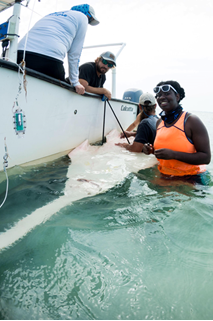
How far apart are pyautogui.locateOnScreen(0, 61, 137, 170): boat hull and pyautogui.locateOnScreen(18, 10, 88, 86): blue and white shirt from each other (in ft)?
1.13

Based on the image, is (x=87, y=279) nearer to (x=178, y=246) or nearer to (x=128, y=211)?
(x=178, y=246)

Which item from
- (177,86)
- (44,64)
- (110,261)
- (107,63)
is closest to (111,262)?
(110,261)

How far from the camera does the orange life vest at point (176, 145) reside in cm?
241

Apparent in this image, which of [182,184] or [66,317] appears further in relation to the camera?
[182,184]

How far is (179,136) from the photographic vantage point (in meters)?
2.43

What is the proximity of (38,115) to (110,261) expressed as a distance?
2.00m

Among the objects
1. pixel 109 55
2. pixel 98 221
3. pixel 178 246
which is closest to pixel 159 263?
pixel 178 246

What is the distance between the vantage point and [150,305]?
3.24 feet

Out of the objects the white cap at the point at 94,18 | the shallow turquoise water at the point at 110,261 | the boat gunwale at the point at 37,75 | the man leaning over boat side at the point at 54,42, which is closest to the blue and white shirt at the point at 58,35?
the man leaning over boat side at the point at 54,42

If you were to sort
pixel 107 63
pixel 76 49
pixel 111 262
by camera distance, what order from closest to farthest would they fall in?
1. pixel 111 262
2. pixel 76 49
3. pixel 107 63

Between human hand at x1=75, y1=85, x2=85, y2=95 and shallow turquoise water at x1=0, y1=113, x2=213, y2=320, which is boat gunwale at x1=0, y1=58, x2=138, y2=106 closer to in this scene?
human hand at x1=75, y1=85, x2=85, y2=95

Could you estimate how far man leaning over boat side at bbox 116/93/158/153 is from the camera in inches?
133

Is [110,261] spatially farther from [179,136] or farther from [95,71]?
[95,71]

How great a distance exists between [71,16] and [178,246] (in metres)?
2.83
